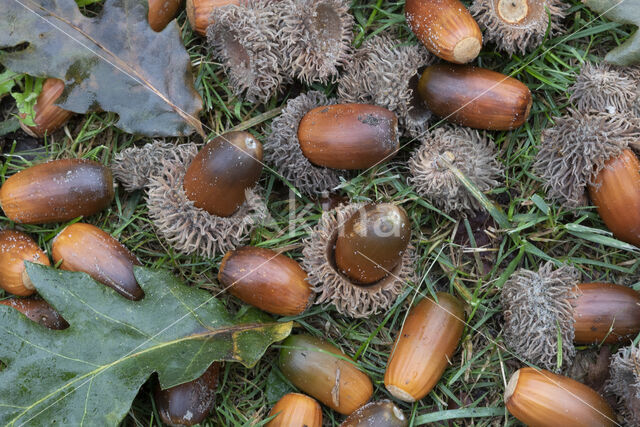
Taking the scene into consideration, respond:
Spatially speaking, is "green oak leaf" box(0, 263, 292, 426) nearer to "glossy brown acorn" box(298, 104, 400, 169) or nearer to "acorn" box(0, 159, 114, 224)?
"acorn" box(0, 159, 114, 224)

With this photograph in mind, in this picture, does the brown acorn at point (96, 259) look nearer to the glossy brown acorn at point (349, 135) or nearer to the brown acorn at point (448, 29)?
Answer: the glossy brown acorn at point (349, 135)

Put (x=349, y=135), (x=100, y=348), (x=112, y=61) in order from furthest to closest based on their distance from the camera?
(x=112, y=61)
(x=349, y=135)
(x=100, y=348)

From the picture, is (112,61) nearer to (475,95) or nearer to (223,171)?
(223,171)

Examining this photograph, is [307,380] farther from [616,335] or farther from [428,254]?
[616,335]

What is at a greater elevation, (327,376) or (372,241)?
(372,241)

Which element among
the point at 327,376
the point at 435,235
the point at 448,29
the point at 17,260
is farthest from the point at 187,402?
the point at 448,29
